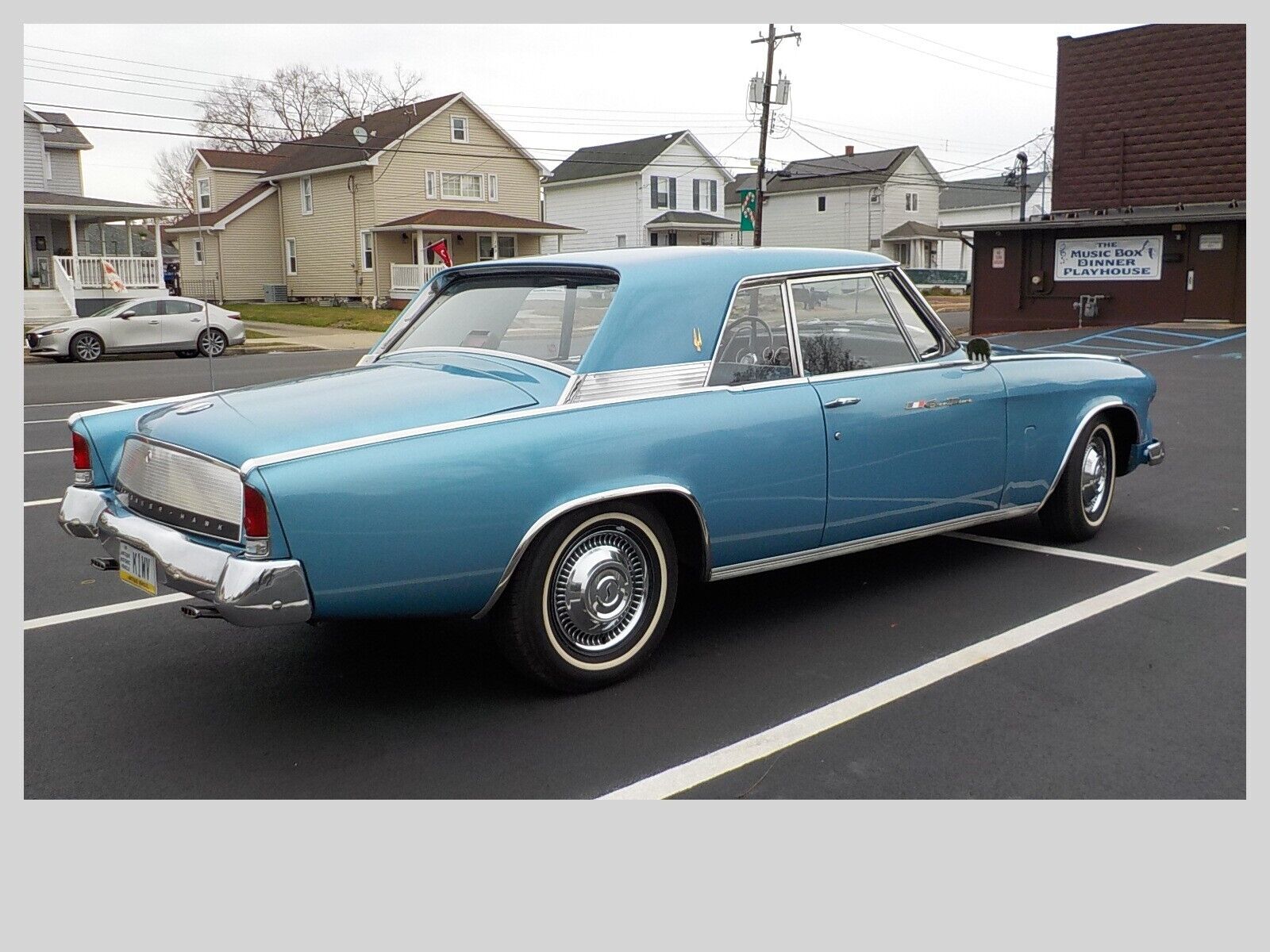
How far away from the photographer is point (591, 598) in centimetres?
435

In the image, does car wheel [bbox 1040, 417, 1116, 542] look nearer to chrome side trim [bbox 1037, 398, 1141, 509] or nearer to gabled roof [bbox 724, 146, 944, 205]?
chrome side trim [bbox 1037, 398, 1141, 509]

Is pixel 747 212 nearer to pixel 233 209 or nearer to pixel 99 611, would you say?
pixel 99 611

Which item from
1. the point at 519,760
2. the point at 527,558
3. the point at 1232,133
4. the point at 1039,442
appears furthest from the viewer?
the point at 1232,133

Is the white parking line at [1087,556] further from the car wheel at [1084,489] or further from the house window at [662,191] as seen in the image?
the house window at [662,191]

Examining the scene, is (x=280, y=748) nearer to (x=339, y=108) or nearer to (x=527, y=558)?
(x=527, y=558)

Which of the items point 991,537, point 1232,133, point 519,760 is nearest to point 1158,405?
point 991,537

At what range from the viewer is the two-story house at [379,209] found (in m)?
42.3

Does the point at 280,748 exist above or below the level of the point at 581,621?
below

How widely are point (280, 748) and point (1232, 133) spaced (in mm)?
29286

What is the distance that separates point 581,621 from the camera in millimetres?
4352

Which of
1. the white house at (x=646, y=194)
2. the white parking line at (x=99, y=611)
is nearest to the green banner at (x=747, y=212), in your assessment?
the white house at (x=646, y=194)

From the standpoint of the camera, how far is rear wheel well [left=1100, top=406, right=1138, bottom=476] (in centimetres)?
668

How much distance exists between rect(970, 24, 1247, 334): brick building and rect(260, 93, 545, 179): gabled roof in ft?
69.2

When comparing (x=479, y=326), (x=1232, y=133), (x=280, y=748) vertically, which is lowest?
(x=280, y=748)
